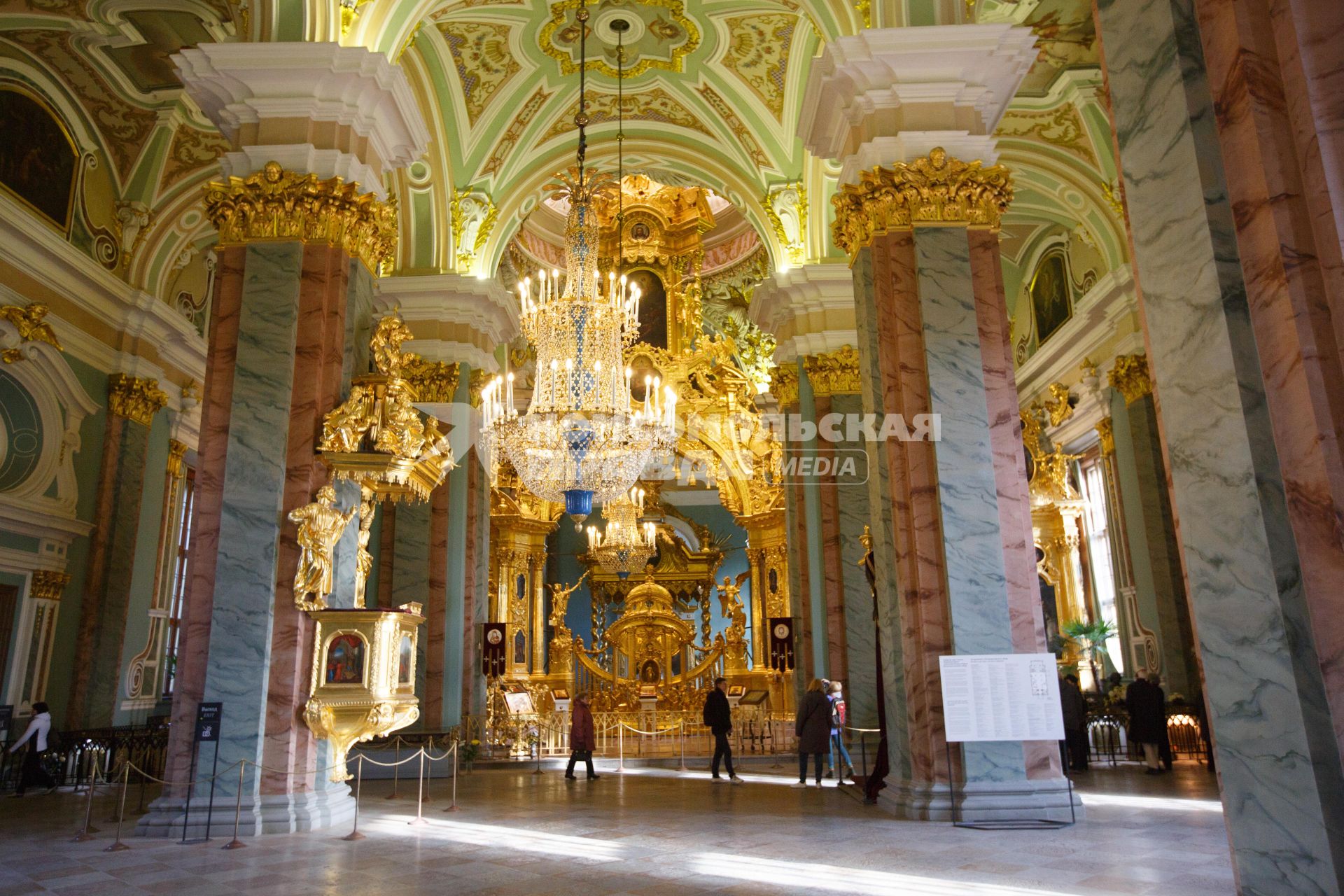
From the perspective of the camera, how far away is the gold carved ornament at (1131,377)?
12641 mm

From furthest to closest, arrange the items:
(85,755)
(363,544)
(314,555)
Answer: (85,755) → (363,544) → (314,555)

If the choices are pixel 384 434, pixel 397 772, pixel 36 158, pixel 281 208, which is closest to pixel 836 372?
pixel 384 434

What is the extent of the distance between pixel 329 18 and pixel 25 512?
6.81 metres

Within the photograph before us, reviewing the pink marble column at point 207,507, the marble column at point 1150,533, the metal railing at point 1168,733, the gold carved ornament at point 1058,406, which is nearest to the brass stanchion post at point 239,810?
the pink marble column at point 207,507

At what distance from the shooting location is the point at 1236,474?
2818mm

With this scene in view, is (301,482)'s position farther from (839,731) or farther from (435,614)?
(839,731)

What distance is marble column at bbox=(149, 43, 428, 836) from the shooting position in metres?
6.55

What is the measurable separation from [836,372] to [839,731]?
4.49 m

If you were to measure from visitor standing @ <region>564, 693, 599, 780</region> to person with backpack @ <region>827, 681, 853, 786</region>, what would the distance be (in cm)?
255

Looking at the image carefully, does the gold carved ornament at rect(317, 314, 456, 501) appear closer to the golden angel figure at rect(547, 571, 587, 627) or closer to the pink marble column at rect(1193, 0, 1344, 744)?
the pink marble column at rect(1193, 0, 1344, 744)

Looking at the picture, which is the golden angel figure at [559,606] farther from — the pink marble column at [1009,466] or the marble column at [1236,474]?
the marble column at [1236,474]

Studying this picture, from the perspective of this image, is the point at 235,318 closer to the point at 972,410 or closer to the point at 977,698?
the point at 972,410

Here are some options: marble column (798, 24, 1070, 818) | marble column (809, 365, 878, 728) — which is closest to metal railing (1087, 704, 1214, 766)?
marble column (809, 365, 878, 728)

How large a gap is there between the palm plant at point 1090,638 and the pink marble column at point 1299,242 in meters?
11.6
